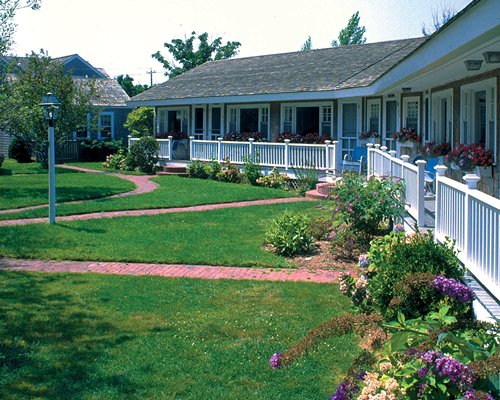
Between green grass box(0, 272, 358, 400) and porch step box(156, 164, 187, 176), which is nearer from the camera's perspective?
green grass box(0, 272, 358, 400)

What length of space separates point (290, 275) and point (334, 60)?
1798cm

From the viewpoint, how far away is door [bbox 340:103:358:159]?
74.5 feet

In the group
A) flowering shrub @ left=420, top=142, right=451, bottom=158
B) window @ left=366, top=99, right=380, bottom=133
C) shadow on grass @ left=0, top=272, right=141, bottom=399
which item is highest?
window @ left=366, top=99, right=380, bottom=133

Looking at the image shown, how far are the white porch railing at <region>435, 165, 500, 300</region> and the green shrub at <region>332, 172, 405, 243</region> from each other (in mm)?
2766

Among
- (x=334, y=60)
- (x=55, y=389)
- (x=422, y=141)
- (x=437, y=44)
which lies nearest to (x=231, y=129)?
(x=334, y=60)

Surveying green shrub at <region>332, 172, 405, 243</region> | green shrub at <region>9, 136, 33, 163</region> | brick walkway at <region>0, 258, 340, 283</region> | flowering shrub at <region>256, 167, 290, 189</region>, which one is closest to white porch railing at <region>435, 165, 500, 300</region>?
brick walkway at <region>0, 258, 340, 283</region>

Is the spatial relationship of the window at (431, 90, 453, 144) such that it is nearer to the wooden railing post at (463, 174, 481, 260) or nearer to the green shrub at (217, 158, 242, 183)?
the green shrub at (217, 158, 242, 183)

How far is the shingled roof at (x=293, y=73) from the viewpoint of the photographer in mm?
22375

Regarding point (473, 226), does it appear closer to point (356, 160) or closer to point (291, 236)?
point (291, 236)

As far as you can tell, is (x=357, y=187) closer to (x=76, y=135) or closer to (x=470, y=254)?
(x=470, y=254)

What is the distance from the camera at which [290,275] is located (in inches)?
377

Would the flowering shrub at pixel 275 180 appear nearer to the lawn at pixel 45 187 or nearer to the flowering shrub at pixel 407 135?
the flowering shrub at pixel 407 135

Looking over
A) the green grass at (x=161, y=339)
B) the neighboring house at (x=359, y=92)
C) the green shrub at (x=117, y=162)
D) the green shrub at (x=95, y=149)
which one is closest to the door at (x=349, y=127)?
the neighboring house at (x=359, y=92)

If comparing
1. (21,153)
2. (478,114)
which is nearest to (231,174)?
A: (478,114)
